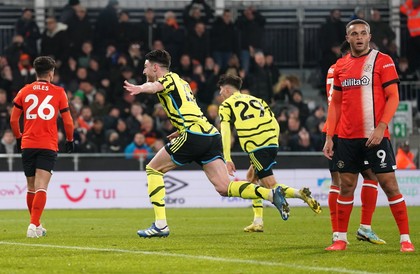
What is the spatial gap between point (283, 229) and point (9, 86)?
512 inches

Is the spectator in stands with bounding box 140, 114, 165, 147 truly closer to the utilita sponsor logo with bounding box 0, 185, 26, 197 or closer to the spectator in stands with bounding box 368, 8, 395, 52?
the utilita sponsor logo with bounding box 0, 185, 26, 197

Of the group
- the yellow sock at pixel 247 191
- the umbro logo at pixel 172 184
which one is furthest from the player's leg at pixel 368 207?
the umbro logo at pixel 172 184

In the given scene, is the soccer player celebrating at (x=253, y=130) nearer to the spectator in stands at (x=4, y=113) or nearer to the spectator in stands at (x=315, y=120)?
the spectator in stands at (x=4, y=113)

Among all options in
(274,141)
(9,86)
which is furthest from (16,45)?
(274,141)

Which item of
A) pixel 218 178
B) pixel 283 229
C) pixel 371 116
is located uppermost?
pixel 371 116

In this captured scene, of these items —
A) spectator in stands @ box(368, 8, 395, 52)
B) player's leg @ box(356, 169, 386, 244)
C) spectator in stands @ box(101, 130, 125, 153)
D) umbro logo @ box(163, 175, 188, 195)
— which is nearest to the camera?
player's leg @ box(356, 169, 386, 244)

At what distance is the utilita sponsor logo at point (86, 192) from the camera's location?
2384cm

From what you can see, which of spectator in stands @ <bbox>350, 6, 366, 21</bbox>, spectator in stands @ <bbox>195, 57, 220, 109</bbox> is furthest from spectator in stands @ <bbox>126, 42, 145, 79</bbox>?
spectator in stands @ <bbox>350, 6, 366, 21</bbox>

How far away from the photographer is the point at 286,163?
24344mm

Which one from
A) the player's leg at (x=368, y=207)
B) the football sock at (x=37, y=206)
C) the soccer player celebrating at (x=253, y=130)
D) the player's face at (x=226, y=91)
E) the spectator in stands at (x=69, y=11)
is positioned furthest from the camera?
the spectator in stands at (x=69, y=11)

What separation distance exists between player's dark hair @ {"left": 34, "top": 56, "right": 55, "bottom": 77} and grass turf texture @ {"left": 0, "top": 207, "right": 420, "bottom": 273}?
2.17 m

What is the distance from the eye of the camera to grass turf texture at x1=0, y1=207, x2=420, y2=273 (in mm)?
9539

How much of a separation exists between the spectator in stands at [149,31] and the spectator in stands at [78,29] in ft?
5.00

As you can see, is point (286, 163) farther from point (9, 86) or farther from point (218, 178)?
point (218, 178)
